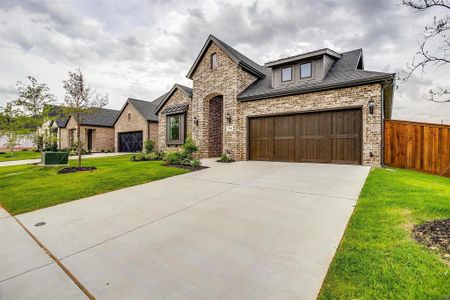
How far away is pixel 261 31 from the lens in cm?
1280

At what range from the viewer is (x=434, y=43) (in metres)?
3.14

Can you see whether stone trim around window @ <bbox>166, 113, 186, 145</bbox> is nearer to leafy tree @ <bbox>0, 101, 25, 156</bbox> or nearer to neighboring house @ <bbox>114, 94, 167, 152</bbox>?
neighboring house @ <bbox>114, 94, 167, 152</bbox>

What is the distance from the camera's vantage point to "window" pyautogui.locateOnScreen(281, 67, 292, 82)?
36.6 ft

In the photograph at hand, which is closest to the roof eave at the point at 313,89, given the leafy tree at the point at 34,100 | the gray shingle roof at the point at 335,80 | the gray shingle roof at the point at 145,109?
the gray shingle roof at the point at 335,80

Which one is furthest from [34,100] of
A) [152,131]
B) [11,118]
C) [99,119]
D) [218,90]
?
[218,90]

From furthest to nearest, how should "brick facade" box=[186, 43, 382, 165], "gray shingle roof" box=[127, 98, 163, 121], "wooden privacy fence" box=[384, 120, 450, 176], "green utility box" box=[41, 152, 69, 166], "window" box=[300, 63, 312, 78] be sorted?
"gray shingle roof" box=[127, 98, 163, 121]
"green utility box" box=[41, 152, 69, 166]
"window" box=[300, 63, 312, 78]
"brick facade" box=[186, 43, 382, 165]
"wooden privacy fence" box=[384, 120, 450, 176]

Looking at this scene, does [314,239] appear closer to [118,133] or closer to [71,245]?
[71,245]

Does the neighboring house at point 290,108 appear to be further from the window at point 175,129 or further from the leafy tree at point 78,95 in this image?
the leafy tree at point 78,95

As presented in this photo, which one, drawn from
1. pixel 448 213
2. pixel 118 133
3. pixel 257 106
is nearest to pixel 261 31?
pixel 257 106

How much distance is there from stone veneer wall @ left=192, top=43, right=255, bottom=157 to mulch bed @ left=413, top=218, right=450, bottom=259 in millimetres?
9206

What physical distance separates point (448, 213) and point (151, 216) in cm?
533

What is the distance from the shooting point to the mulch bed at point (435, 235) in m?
2.57

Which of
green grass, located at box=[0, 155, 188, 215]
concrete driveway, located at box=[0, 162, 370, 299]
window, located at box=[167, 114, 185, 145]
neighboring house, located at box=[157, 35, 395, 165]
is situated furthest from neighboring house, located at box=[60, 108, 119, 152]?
concrete driveway, located at box=[0, 162, 370, 299]

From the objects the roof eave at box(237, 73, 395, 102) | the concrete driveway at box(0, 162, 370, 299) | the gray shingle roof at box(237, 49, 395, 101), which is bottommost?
the concrete driveway at box(0, 162, 370, 299)
